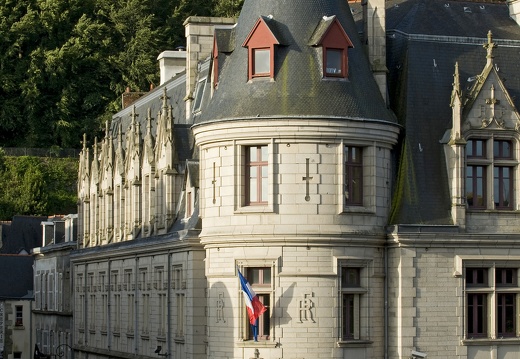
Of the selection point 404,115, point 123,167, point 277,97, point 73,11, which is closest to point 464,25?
point 404,115

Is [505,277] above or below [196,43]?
below

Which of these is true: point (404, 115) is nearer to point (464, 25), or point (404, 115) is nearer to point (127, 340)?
point (464, 25)

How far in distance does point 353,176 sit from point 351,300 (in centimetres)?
374

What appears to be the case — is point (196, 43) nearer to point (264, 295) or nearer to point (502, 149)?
point (502, 149)

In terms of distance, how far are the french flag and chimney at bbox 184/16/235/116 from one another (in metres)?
13.1

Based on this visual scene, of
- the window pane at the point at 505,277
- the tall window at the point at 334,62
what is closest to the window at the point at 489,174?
the window pane at the point at 505,277

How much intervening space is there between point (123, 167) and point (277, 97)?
1972 centimetres

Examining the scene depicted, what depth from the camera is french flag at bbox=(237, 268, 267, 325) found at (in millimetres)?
48594

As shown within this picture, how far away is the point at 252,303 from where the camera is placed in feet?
159

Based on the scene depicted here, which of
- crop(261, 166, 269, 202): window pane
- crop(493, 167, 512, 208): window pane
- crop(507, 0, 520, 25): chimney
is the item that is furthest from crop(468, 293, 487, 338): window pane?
crop(507, 0, 520, 25): chimney

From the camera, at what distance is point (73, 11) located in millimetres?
132750

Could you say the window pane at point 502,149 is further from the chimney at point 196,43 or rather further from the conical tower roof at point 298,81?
the chimney at point 196,43

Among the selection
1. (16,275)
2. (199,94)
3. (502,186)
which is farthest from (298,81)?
(16,275)

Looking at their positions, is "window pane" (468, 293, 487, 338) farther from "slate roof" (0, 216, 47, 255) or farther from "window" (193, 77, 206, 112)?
"slate roof" (0, 216, 47, 255)
